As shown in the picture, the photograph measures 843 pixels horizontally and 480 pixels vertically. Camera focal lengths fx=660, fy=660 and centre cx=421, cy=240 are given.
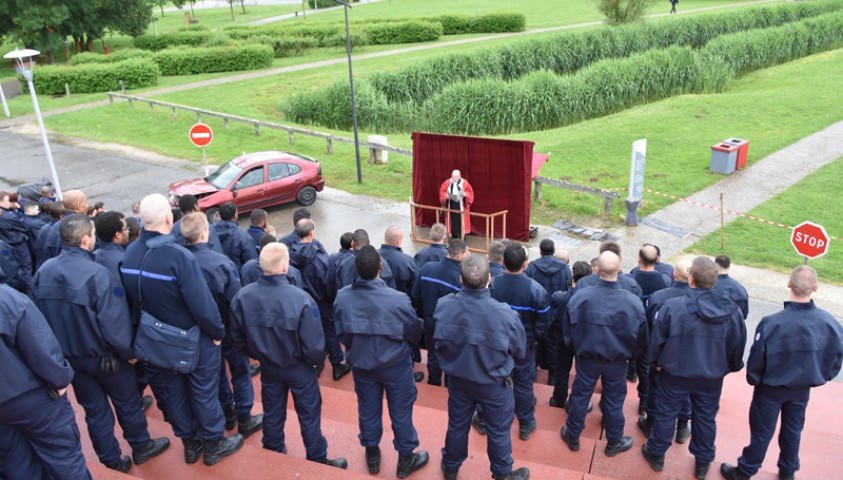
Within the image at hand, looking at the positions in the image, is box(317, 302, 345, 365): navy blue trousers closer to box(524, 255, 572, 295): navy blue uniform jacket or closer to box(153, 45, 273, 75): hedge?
box(524, 255, 572, 295): navy blue uniform jacket

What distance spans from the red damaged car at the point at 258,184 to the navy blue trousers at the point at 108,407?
31.5 feet

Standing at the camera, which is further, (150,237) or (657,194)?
(657,194)

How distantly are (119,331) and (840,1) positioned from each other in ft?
162

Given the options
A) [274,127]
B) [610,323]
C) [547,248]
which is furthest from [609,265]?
[274,127]

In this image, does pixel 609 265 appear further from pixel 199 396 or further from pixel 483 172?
pixel 483 172

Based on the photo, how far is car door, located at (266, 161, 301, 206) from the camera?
15.2m

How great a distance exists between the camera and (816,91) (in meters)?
25.2

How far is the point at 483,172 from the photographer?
13398 mm

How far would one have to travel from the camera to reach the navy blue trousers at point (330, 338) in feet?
23.8

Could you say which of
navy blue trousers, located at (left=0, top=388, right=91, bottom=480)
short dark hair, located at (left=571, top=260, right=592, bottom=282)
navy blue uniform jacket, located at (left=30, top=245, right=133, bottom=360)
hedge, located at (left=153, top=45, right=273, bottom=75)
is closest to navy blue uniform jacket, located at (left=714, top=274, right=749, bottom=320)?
short dark hair, located at (left=571, top=260, right=592, bottom=282)

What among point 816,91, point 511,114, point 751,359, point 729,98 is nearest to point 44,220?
point 751,359

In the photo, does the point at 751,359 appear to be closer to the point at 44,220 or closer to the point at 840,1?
the point at 44,220

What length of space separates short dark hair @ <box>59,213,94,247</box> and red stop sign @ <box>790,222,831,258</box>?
342 inches

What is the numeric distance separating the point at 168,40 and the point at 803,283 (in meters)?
44.7
